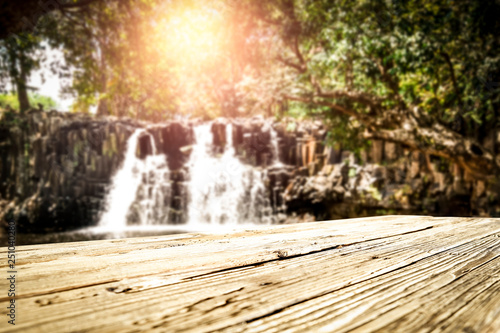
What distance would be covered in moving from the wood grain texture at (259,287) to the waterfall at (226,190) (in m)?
12.2

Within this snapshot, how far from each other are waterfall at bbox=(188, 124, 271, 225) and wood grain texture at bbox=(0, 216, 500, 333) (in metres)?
12.2

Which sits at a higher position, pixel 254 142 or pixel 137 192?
pixel 254 142

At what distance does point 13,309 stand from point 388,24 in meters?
8.52

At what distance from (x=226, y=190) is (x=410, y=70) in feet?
31.4

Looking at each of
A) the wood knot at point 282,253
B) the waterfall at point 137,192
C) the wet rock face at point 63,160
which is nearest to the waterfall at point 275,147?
the wet rock face at point 63,160

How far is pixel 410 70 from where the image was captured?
668 cm

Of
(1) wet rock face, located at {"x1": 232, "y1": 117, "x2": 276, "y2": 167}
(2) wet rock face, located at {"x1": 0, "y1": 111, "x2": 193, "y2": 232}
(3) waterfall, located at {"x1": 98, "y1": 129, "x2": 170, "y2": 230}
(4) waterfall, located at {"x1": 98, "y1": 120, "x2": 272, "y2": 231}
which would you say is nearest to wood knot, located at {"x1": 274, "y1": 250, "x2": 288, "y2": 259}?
(4) waterfall, located at {"x1": 98, "y1": 120, "x2": 272, "y2": 231}

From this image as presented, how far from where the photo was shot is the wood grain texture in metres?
0.59

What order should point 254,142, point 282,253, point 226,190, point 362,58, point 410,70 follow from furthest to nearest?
point 254,142 < point 226,190 < point 362,58 < point 410,70 < point 282,253

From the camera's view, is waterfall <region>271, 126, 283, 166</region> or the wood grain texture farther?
waterfall <region>271, 126, 283, 166</region>

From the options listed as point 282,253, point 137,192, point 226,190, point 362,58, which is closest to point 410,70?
point 362,58

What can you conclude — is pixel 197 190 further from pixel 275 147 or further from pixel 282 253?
pixel 282 253

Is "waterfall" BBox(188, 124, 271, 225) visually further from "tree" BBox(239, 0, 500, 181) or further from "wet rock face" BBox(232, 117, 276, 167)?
"tree" BBox(239, 0, 500, 181)

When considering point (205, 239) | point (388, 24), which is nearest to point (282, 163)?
point (388, 24)
